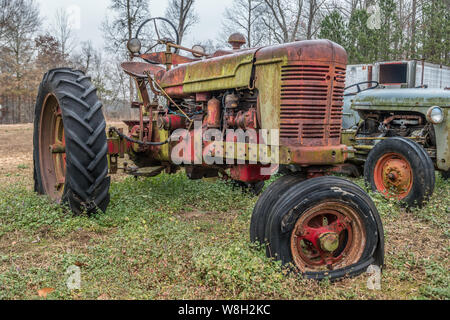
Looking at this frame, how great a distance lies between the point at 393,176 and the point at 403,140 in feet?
1.57

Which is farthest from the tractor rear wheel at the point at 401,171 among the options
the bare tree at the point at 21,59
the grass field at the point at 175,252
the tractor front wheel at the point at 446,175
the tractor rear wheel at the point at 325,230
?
the bare tree at the point at 21,59

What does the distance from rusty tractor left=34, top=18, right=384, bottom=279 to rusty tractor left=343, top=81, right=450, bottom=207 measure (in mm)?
2099

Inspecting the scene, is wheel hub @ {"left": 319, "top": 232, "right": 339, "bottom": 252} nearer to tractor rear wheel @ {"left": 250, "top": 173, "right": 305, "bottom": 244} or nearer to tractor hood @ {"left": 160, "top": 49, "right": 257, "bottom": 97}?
tractor rear wheel @ {"left": 250, "top": 173, "right": 305, "bottom": 244}

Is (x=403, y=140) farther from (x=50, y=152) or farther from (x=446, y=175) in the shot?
(x=50, y=152)

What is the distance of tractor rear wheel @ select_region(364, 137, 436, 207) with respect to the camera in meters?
4.70

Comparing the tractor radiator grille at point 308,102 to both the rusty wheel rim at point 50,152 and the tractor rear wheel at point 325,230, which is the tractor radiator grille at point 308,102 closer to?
the tractor rear wheel at point 325,230

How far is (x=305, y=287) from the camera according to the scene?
2.58 m

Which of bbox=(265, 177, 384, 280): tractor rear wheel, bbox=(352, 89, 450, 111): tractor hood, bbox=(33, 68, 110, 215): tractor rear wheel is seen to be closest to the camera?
bbox=(265, 177, 384, 280): tractor rear wheel

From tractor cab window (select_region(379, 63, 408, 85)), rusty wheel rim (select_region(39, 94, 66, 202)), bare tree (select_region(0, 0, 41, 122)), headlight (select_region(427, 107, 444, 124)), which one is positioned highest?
bare tree (select_region(0, 0, 41, 122))

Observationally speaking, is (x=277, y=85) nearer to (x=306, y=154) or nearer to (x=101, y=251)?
→ (x=306, y=154)

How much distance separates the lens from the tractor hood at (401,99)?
17.5ft

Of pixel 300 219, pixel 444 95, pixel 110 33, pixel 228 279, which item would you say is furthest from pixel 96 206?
pixel 110 33

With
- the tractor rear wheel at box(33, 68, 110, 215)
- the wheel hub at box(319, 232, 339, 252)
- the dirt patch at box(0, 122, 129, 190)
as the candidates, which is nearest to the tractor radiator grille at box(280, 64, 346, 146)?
the wheel hub at box(319, 232, 339, 252)
